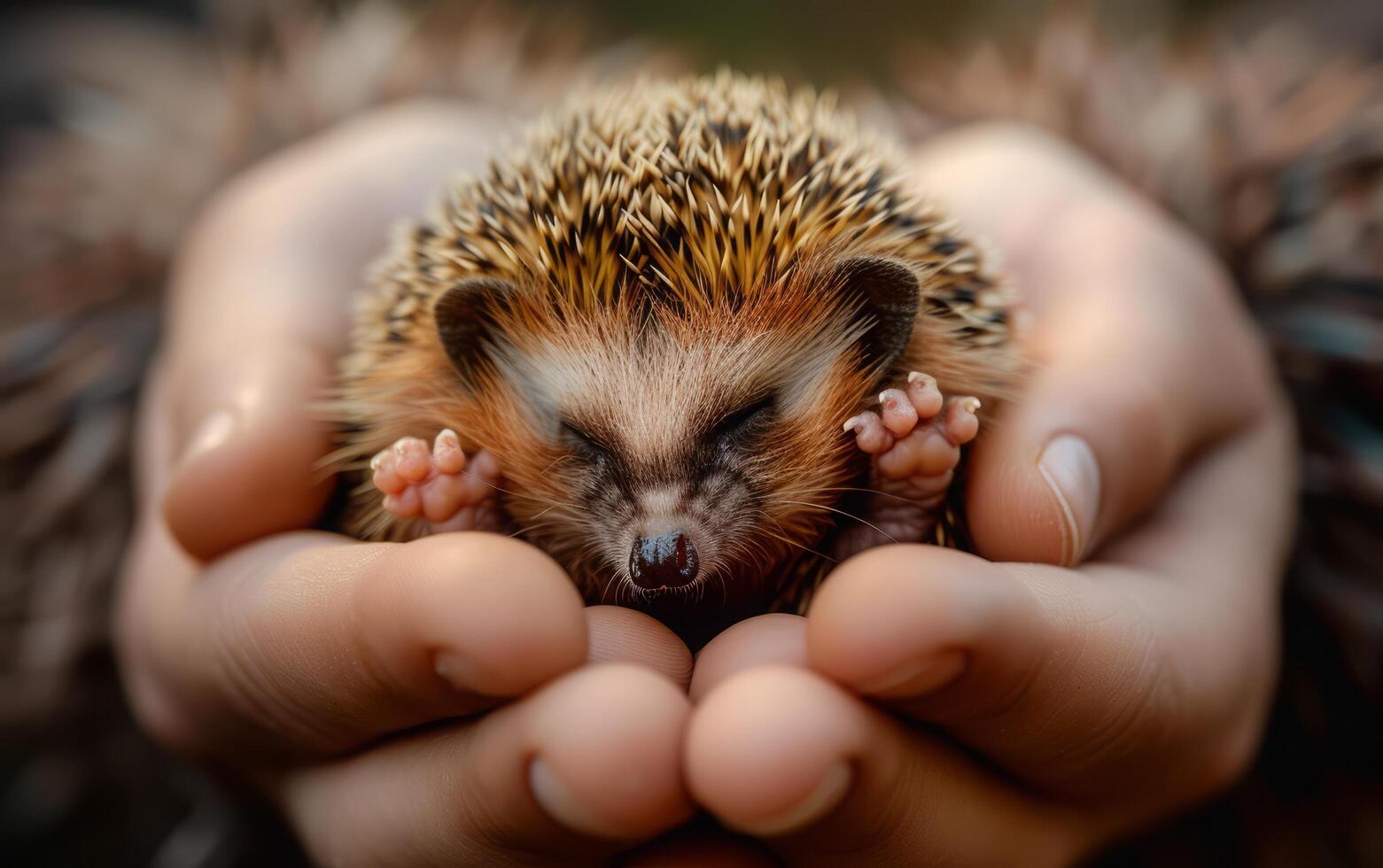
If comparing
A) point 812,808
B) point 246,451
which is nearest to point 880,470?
point 812,808

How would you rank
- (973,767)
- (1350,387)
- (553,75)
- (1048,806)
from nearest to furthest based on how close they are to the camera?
(973,767) → (1048,806) → (1350,387) → (553,75)

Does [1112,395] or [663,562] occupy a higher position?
[1112,395]

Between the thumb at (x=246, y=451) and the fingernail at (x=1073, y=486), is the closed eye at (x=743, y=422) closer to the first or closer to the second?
the fingernail at (x=1073, y=486)

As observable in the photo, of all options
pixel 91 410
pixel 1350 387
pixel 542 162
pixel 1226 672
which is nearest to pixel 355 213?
pixel 91 410

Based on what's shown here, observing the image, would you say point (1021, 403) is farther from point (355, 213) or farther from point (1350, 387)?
point (355, 213)

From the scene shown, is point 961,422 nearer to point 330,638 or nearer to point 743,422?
point 743,422

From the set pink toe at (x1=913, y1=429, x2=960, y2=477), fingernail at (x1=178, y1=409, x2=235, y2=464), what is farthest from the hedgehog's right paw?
pink toe at (x1=913, y1=429, x2=960, y2=477)

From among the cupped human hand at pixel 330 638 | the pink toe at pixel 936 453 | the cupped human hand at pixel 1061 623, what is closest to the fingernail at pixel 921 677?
the cupped human hand at pixel 1061 623
